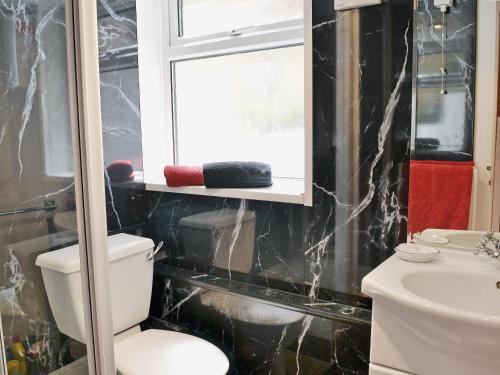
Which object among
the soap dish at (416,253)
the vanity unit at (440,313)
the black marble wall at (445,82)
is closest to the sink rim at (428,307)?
the vanity unit at (440,313)

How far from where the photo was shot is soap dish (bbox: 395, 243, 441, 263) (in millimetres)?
1443

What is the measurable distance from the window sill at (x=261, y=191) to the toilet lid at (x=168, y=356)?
1.99 ft

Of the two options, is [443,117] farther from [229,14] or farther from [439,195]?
[229,14]

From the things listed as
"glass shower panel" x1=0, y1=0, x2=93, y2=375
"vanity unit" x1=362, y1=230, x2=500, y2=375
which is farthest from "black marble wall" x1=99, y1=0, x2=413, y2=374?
"glass shower panel" x1=0, y1=0, x2=93, y2=375

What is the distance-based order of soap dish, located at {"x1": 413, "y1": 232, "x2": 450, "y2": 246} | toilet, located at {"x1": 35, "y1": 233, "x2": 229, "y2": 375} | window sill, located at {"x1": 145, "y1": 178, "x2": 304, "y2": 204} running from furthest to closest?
window sill, located at {"x1": 145, "y1": 178, "x2": 304, "y2": 204} → soap dish, located at {"x1": 413, "y1": 232, "x2": 450, "y2": 246} → toilet, located at {"x1": 35, "y1": 233, "x2": 229, "y2": 375}

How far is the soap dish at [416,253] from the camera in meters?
1.44

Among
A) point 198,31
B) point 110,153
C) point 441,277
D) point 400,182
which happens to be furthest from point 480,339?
point 198,31

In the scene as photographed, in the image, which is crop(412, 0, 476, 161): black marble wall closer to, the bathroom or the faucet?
the bathroom

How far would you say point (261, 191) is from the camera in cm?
188

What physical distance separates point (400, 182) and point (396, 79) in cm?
35

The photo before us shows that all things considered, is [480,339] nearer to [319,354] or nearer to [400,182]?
[400,182]

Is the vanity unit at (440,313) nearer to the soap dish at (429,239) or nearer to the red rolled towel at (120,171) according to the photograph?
the soap dish at (429,239)

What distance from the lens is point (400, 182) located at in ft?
5.14

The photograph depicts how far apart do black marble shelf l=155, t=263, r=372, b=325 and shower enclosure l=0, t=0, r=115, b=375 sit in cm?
88
